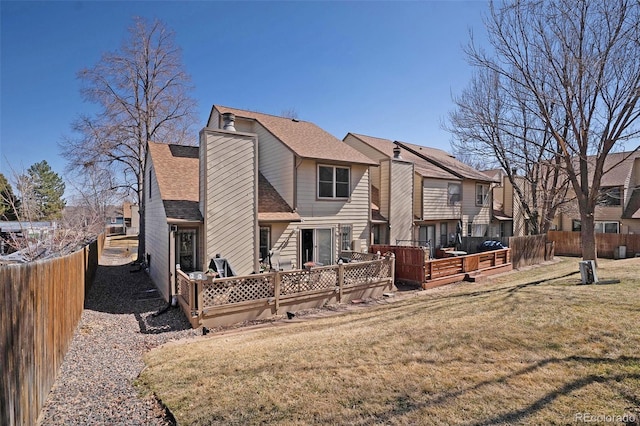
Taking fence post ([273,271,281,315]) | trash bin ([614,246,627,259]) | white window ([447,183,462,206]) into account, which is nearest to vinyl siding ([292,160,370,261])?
fence post ([273,271,281,315])

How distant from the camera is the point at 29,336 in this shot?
3.99 metres

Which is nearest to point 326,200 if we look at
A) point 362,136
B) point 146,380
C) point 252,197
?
point 252,197

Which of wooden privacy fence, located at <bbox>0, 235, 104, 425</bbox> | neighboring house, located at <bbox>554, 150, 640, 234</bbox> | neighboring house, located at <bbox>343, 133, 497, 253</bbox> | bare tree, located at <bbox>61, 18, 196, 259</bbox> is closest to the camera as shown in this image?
wooden privacy fence, located at <bbox>0, 235, 104, 425</bbox>

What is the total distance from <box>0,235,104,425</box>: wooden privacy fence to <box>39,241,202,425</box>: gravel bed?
0.90ft

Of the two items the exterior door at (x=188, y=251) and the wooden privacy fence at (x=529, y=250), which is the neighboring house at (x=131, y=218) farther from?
the wooden privacy fence at (x=529, y=250)

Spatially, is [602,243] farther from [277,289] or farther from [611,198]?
[277,289]

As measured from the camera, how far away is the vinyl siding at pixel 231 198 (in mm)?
10750

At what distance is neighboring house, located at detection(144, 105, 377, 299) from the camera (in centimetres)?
1091

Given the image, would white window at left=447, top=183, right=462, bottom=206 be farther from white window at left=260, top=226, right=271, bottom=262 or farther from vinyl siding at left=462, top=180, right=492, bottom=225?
white window at left=260, top=226, right=271, bottom=262

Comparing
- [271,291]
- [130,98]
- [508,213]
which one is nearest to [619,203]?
[508,213]

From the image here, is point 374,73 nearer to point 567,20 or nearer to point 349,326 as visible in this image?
point 567,20

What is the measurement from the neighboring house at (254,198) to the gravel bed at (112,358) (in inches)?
52.9

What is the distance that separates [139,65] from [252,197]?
17.1 meters

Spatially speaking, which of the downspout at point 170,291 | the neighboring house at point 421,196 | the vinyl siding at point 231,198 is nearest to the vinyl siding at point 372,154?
the neighboring house at point 421,196
